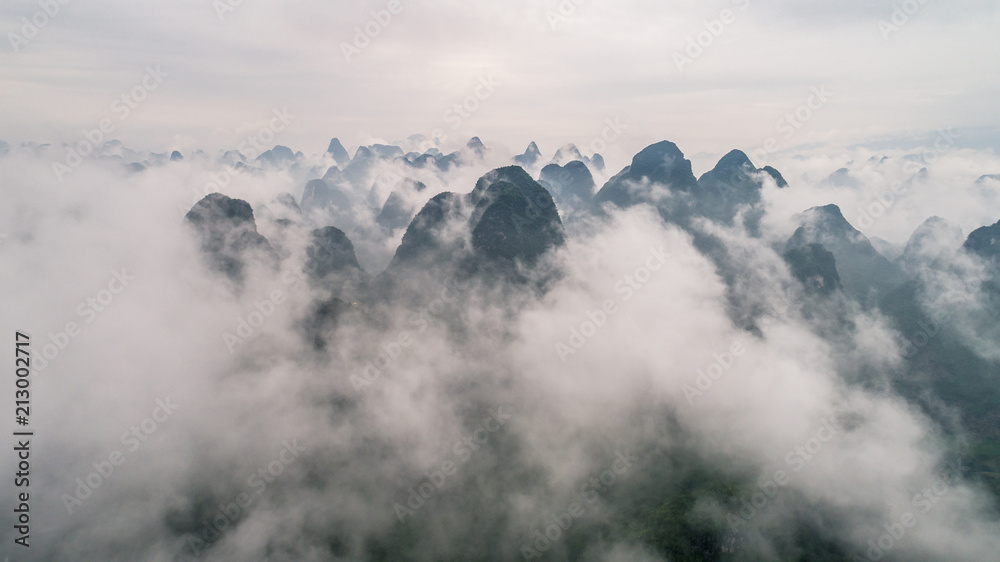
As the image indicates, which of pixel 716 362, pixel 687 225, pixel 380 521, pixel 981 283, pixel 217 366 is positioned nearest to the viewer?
pixel 380 521

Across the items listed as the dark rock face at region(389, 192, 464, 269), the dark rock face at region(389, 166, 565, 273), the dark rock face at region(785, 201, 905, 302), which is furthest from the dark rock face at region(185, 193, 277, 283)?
the dark rock face at region(785, 201, 905, 302)

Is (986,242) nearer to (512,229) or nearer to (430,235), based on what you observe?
(512,229)

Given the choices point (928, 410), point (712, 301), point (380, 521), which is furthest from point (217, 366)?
point (928, 410)

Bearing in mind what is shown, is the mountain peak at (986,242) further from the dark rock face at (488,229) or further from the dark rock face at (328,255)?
the dark rock face at (328,255)

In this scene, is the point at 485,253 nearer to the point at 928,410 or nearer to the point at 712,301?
the point at 712,301

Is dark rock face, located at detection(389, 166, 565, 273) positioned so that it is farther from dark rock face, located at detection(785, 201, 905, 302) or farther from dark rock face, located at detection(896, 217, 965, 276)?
dark rock face, located at detection(896, 217, 965, 276)

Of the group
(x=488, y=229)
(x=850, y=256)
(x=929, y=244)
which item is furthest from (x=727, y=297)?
(x=929, y=244)
